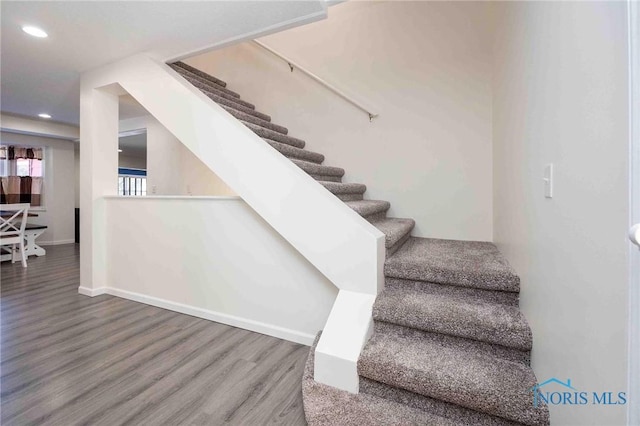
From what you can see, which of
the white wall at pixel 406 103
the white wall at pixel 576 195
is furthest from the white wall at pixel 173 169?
the white wall at pixel 576 195

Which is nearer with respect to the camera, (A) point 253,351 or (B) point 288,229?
(B) point 288,229

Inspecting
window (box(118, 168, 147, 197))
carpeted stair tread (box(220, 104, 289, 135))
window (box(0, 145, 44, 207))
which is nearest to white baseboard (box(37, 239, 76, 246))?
window (box(0, 145, 44, 207))

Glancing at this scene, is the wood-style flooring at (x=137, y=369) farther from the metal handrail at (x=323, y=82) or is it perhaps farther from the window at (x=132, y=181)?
the window at (x=132, y=181)

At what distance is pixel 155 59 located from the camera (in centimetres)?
265

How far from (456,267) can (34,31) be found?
3711mm

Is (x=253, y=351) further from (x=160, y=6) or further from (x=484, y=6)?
(x=484, y=6)

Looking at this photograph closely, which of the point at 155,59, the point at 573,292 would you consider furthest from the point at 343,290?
the point at 155,59

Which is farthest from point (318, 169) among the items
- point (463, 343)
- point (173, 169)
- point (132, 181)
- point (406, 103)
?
point (132, 181)

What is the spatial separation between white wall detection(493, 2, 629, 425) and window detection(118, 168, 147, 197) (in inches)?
409

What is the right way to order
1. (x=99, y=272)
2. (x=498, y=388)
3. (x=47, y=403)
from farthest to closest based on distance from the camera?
1. (x=99, y=272)
2. (x=47, y=403)
3. (x=498, y=388)

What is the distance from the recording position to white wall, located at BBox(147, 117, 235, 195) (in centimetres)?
466

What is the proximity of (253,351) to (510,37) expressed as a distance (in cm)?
276

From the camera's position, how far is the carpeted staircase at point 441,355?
121 cm

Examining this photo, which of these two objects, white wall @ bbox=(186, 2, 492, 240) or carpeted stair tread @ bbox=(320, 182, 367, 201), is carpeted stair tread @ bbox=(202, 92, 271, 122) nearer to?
white wall @ bbox=(186, 2, 492, 240)
